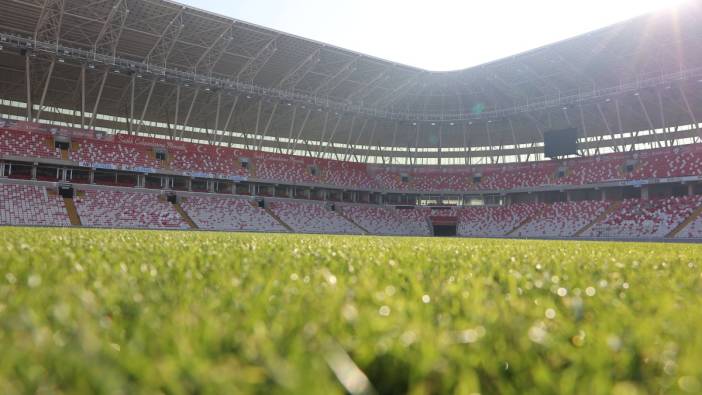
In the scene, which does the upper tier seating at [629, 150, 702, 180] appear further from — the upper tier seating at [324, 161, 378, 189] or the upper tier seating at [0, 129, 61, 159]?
the upper tier seating at [0, 129, 61, 159]

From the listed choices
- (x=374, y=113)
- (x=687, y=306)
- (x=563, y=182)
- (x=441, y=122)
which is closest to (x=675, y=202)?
(x=563, y=182)

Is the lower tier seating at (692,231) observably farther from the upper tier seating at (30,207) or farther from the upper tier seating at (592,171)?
the upper tier seating at (30,207)

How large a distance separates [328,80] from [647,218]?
33130mm

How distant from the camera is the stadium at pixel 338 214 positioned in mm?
1200

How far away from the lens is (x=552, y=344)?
1.36 m

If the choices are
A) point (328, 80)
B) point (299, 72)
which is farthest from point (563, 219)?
point (299, 72)

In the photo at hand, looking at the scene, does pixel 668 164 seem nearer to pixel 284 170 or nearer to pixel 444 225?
pixel 444 225

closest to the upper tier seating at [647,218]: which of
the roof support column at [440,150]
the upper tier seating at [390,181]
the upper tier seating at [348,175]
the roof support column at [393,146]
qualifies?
the upper tier seating at [390,181]

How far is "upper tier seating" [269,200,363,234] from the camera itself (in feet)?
150

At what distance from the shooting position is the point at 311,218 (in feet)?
156

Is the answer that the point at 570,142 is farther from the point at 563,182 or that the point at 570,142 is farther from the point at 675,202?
the point at 675,202

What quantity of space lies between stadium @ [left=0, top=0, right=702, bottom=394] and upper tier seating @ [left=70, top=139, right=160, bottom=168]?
7.5 inches

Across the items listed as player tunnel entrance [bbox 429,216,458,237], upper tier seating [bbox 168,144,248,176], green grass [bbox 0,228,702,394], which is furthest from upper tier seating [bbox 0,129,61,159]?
green grass [bbox 0,228,702,394]

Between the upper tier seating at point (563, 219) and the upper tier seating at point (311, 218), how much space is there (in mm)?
18131
